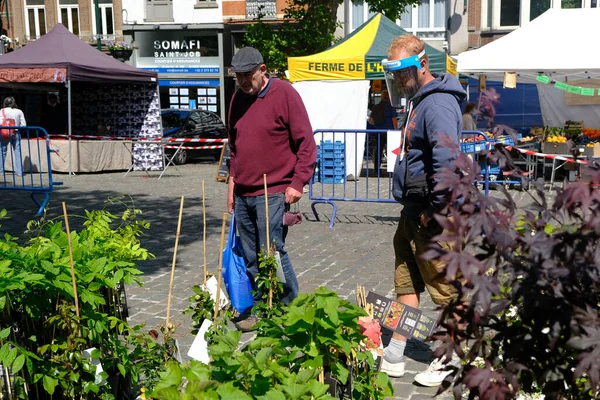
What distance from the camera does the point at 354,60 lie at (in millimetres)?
16406

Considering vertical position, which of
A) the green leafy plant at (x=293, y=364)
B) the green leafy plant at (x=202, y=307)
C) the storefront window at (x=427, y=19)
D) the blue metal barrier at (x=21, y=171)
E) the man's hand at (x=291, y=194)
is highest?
the storefront window at (x=427, y=19)

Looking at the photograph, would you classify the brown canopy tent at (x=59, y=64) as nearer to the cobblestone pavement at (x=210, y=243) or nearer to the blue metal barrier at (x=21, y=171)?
the cobblestone pavement at (x=210, y=243)

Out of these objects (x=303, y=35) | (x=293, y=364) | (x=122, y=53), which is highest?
(x=303, y=35)

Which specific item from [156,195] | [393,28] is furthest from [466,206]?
[393,28]

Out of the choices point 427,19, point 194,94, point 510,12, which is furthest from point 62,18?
point 510,12

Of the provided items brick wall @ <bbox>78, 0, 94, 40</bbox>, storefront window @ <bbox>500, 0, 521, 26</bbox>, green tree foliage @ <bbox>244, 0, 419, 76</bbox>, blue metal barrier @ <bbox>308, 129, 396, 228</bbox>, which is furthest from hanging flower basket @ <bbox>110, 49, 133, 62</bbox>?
blue metal barrier @ <bbox>308, 129, 396, 228</bbox>

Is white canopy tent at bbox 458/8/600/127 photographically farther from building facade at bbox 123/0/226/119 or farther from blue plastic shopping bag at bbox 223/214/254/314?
building facade at bbox 123/0/226/119

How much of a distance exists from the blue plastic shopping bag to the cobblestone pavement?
47 cm

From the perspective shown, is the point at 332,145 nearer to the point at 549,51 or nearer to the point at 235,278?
the point at 549,51

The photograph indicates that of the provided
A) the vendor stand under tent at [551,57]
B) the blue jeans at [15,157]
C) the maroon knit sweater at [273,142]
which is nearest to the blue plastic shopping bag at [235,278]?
the maroon knit sweater at [273,142]

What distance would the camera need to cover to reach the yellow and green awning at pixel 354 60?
16.3 meters

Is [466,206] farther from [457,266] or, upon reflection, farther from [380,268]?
[380,268]

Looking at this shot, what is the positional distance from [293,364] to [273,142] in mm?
2227

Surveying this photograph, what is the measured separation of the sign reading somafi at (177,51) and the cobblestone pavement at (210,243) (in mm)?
17042
